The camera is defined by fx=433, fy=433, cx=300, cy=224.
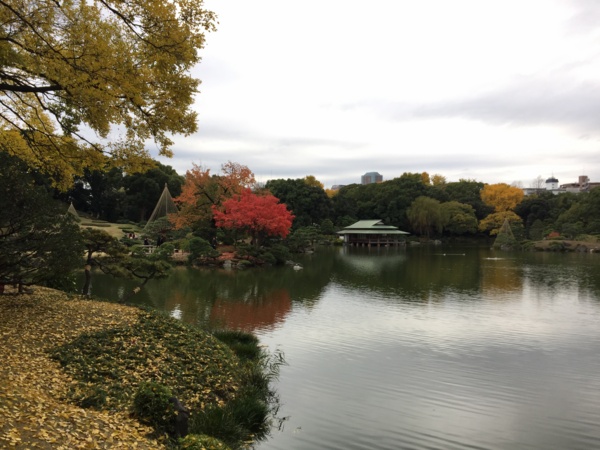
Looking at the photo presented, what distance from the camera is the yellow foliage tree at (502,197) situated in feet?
176

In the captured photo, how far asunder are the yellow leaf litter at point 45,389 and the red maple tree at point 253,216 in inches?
666

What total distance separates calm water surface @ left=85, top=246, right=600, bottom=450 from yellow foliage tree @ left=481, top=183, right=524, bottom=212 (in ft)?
124

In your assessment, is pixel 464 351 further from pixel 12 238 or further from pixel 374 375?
pixel 12 238

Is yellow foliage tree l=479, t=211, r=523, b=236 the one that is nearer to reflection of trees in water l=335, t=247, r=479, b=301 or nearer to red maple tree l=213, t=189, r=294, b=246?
reflection of trees in water l=335, t=247, r=479, b=301

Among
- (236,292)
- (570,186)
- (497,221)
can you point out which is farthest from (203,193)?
(570,186)

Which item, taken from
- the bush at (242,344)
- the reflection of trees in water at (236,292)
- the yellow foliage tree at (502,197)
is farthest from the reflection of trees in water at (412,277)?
the yellow foliage tree at (502,197)

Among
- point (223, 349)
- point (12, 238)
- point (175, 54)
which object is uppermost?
point (175, 54)

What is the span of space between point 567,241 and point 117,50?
4194cm

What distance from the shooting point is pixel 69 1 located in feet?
17.5

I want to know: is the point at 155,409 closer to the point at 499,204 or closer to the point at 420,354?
the point at 420,354

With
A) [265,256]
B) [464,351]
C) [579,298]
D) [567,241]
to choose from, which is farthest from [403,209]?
[464,351]

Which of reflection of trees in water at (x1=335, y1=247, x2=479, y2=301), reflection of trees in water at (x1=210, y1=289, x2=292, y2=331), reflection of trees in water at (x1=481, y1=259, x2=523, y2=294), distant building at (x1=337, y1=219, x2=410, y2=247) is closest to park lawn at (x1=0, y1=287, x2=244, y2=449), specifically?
reflection of trees in water at (x1=210, y1=289, x2=292, y2=331)

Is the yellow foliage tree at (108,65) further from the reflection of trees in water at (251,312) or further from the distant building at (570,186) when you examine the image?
the distant building at (570,186)

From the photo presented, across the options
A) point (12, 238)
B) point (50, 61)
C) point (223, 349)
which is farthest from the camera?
point (223, 349)
